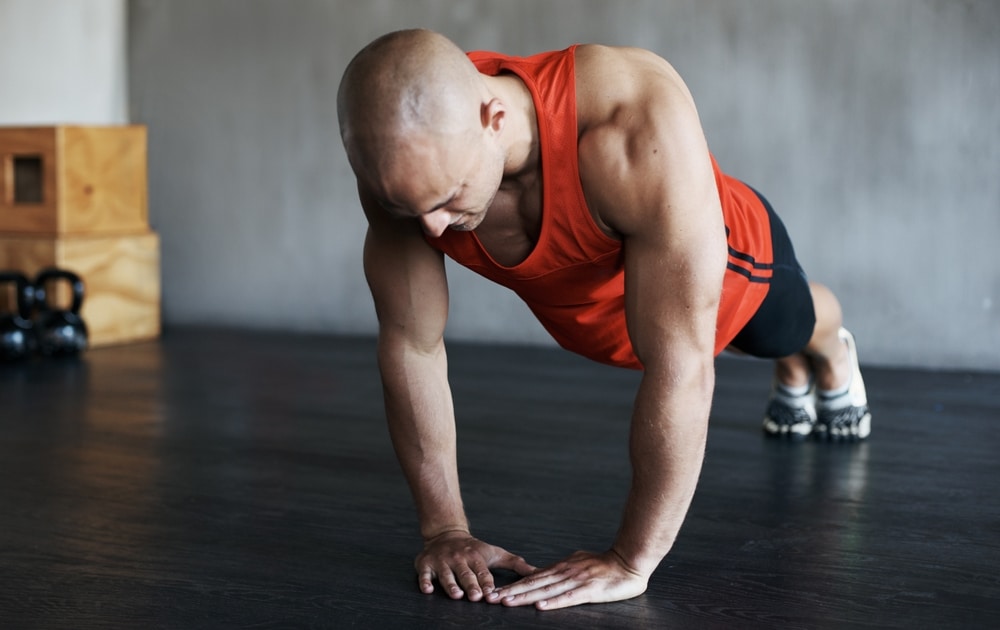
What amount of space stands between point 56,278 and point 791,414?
2373 millimetres

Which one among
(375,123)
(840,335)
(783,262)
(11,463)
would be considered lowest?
(11,463)

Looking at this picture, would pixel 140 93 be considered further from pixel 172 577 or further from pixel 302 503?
pixel 172 577

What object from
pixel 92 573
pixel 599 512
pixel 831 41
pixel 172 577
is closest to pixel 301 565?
pixel 172 577

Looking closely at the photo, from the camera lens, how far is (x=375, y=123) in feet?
3.74

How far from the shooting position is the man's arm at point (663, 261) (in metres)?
1.29

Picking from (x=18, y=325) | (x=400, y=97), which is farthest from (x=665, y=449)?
(x=18, y=325)

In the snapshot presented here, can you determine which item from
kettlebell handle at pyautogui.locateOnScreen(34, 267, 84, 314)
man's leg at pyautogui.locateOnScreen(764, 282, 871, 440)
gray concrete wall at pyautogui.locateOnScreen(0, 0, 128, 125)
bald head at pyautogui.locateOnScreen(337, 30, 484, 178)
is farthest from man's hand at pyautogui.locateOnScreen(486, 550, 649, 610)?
gray concrete wall at pyautogui.locateOnScreen(0, 0, 128, 125)

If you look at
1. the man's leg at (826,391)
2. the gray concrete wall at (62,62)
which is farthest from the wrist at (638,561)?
the gray concrete wall at (62,62)

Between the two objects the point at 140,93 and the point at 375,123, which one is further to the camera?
the point at 140,93

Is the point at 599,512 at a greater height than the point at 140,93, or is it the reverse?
the point at 140,93

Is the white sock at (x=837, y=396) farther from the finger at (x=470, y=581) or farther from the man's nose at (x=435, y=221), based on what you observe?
the man's nose at (x=435, y=221)

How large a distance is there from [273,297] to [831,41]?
83.5 inches

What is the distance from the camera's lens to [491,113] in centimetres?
123

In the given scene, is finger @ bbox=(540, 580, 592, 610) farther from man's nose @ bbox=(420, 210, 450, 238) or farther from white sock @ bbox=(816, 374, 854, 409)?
white sock @ bbox=(816, 374, 854, 409)
